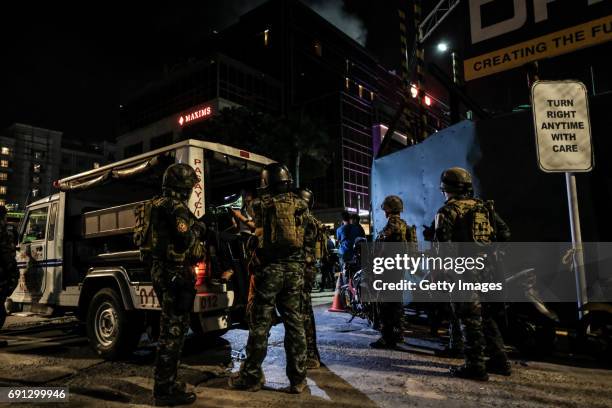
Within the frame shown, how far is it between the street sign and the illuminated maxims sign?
35.8 meters

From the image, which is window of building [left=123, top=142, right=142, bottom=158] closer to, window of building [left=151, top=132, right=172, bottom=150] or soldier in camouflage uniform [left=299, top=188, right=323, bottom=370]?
window of building [left=151, top=132, right=172, bottom=150]

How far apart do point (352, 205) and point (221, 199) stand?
109ft

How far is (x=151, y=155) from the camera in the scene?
4.97 m

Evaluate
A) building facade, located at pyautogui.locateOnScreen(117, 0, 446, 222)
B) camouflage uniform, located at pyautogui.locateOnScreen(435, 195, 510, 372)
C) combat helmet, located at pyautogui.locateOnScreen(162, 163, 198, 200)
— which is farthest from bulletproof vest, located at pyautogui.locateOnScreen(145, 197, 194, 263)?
building facade, located at pyautogui.locateOnScreen(117, 0, 446, 222)

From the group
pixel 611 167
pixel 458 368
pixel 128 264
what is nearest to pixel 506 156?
pixel 611 167

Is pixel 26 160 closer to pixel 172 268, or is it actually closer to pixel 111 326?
pixel 111 326

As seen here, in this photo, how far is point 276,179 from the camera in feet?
13.0

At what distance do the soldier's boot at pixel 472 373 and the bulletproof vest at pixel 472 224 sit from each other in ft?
4.09

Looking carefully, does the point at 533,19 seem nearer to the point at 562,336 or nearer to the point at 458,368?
the point at 562,336

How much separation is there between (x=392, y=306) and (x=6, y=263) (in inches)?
218

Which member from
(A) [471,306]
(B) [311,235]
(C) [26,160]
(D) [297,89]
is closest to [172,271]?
(B) [311,235]

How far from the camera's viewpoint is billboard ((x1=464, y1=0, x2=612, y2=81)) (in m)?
6.00

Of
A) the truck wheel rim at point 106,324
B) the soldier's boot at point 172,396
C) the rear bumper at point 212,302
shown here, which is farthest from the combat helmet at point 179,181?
the truck wheel rim at point 106,324

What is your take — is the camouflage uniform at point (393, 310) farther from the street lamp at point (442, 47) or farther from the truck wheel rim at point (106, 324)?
the street lamp at point (442, 47)
